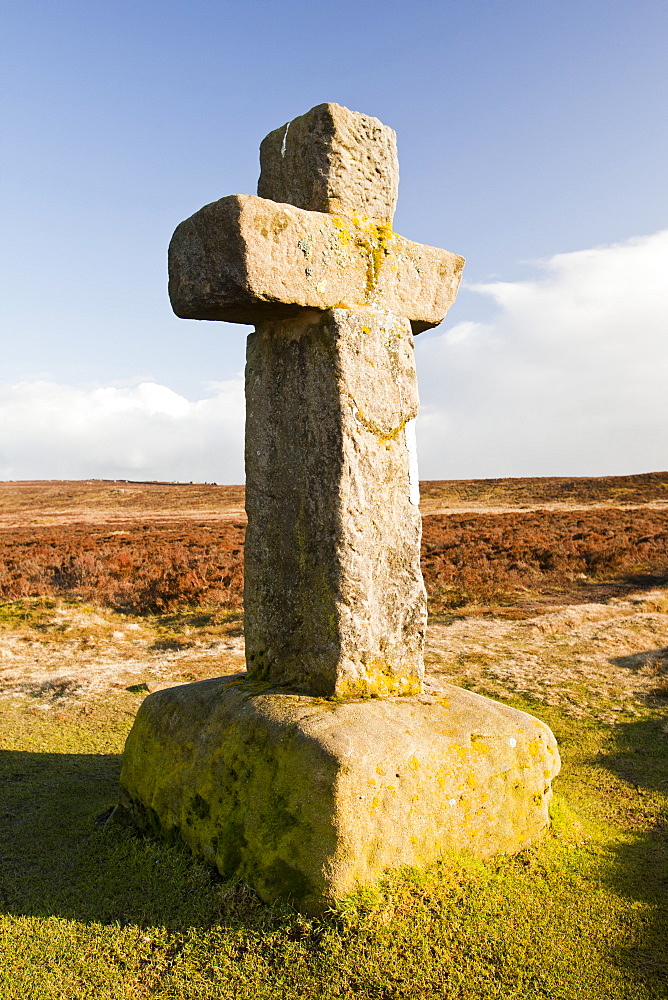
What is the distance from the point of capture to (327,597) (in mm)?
3994

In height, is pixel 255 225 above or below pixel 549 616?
above

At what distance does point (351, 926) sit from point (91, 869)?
1744mm

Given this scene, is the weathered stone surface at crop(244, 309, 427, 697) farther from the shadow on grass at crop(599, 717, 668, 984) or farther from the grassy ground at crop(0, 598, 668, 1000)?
the shadow on grass at crop(599, 717, 668, 984)

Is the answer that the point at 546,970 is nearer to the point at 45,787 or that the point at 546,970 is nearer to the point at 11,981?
the point at 11,981

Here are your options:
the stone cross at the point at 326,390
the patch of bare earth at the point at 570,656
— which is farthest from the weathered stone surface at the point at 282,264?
the patch of bare earth at the point at 570,656

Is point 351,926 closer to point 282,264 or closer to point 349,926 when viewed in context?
point 349,926

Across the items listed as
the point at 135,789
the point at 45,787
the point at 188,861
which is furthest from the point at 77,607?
the point at 188,861

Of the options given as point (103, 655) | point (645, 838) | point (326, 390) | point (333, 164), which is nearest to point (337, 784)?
point (326, 390)

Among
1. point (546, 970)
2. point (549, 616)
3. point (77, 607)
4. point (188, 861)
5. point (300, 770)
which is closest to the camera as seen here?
point (546, 970)

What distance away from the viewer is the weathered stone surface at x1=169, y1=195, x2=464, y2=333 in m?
3.68

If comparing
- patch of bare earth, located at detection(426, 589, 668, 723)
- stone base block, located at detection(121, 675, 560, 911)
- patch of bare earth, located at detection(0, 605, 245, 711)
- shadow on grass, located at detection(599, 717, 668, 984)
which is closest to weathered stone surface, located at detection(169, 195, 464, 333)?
stone base block, located at detection(121, 675, 560, 911)

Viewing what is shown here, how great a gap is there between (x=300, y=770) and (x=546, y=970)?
1381 millimetres

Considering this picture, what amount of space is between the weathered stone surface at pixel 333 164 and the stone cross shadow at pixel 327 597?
12 millimetres

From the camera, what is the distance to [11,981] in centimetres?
311
